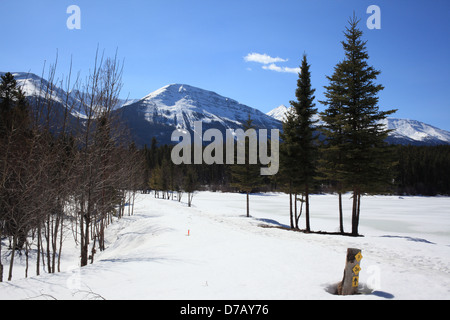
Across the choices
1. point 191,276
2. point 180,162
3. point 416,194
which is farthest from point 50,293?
point 416,194

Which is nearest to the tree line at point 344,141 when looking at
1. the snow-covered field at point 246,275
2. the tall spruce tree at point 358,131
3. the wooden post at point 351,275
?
the tall spruce tree at point 358,131

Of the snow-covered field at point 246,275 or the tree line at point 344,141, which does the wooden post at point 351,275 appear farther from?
the tree line at point 344,141

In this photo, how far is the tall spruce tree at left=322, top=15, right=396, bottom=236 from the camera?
663 inches

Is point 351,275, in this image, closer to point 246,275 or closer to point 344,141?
point 246,275

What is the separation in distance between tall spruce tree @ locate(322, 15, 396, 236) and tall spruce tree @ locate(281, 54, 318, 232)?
8.72ft

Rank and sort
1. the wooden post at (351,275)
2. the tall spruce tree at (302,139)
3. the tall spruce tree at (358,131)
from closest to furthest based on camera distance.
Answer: the wooden post at (351,275)
the tall spruce tree at (358,131)
the tall spruce tree at (302,139)

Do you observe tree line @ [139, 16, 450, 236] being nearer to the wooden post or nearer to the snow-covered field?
the snow-covered field

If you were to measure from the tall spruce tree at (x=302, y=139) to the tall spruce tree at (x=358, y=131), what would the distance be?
266 centimetres

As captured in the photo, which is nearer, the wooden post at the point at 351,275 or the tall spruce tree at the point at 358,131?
the wooden post at the point at 351,275

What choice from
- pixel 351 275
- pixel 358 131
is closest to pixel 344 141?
pixel 358 131

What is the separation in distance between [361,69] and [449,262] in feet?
41.8

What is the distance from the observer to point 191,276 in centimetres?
737

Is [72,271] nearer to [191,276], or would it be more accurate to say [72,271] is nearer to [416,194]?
[191,276]

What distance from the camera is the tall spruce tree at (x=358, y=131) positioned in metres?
16.8
